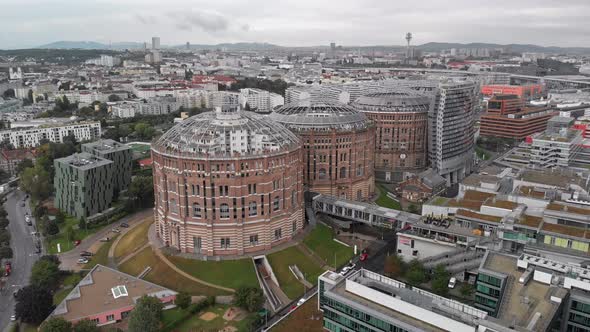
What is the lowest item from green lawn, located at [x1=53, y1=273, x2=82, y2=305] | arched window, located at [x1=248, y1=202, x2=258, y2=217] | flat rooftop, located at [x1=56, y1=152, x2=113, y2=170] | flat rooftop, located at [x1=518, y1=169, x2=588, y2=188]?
green lawn, located at [x1=53, y1=273, x2=82, y2=305]

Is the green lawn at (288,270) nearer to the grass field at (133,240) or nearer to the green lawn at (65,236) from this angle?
the grass field at (133,240)

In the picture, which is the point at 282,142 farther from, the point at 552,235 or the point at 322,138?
the point at 552,235

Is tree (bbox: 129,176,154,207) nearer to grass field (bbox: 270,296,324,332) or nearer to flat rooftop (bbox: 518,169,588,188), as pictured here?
grass field (bbox: 270,296,324,332)

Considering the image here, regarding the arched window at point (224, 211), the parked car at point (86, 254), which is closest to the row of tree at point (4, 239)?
the parked car at point (86, 254)

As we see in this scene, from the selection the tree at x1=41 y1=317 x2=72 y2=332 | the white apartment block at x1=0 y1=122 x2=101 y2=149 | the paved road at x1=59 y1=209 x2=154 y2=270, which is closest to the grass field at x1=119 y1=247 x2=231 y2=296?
the paved road at x1=59 y1=209 x2=154 y2=270


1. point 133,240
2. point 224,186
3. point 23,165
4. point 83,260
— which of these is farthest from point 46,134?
point 224,186

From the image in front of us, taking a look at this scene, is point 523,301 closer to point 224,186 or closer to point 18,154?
point 224,186
